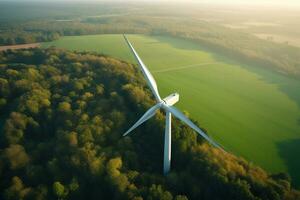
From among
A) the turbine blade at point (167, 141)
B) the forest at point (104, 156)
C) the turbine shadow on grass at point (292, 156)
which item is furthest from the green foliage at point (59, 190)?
the turbine shadow on grass at point (292, 156)

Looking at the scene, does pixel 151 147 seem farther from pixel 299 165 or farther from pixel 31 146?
pixel 299 165

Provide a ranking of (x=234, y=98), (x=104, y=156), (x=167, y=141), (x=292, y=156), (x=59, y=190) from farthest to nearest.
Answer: (x=234, y=98) → (x=292, y=156) → (x=104, y=156) → (x=167, y=141) → (x=59, y=190)

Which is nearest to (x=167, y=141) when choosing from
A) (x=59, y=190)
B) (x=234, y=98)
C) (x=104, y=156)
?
(x=104, y=156)

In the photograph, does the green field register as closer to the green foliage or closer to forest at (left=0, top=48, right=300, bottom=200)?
forest at (left=0, top=48, right=300, bottom=200)

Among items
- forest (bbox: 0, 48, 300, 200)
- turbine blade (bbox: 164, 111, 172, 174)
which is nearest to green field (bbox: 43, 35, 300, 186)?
forest (bbox: 0, 48, 300, 200)

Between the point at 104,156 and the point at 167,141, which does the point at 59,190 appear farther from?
the point at 167,141
